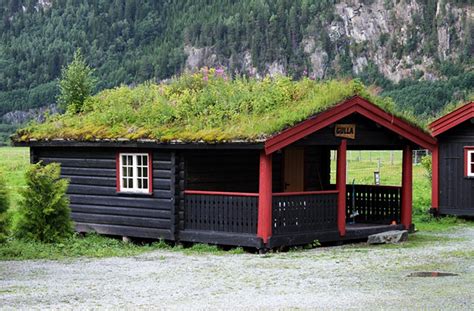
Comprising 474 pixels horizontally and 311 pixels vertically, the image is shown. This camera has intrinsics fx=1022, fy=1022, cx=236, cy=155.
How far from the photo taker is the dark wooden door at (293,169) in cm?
2444

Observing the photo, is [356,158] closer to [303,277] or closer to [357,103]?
[357,103]

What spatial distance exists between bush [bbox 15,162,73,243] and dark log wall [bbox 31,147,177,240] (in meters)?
1.66

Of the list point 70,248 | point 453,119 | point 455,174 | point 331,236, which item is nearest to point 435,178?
point 455,174

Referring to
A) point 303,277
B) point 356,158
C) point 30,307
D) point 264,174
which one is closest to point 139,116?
point 264,174

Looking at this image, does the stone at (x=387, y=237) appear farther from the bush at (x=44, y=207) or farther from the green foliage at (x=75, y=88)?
the green foliage at (x=75, y=88)

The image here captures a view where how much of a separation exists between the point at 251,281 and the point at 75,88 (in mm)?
11152

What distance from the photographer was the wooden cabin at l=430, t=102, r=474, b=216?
29.2m

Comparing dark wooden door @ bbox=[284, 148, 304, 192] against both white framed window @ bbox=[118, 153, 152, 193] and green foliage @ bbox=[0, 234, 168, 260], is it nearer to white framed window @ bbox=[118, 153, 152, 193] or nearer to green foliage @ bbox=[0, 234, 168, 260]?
white framed window @ bbox=[118, 153, 152, 193]

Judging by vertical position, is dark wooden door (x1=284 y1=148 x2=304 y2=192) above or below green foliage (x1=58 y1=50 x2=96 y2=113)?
below

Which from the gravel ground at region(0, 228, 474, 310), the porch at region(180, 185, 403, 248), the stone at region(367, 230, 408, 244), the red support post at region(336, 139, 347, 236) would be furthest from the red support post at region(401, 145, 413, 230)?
the gravel ground at region(0, 228, 474, 310)

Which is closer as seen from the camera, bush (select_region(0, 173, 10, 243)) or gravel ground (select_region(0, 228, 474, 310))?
gravel ground (select_region(0, 228, 474, 310))

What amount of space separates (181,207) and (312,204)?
2805mm

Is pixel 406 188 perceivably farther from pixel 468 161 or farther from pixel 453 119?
pixel 468 161

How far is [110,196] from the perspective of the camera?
918 inches
